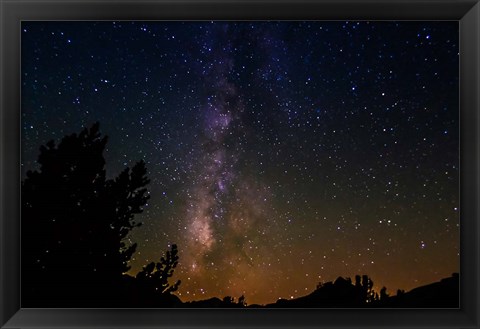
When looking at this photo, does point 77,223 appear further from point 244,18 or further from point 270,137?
point 244,18

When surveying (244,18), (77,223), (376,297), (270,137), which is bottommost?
(376,297)

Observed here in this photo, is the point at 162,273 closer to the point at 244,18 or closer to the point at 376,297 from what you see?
the point at 376,297

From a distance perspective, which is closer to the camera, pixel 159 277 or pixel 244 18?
pixel 244 18

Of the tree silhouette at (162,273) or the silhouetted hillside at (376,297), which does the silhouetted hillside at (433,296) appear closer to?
the silhouetted hillside at (376,297)

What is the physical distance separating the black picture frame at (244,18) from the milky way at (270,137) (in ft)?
0.41

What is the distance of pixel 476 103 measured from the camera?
1280 millimetres

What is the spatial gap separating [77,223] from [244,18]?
0.87 metres

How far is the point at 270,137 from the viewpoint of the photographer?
145 centimetres

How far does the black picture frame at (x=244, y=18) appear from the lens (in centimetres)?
127

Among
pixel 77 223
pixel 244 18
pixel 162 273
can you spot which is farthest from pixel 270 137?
pixel 77 223

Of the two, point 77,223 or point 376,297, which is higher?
point 77,223

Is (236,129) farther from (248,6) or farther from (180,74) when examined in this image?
(248,6)

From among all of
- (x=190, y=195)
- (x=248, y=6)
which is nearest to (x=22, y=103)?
(x=190, y=195)

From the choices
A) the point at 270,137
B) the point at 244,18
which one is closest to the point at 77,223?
the point at 270,137
